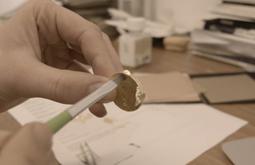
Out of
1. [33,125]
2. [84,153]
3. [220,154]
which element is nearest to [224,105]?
[220,154]

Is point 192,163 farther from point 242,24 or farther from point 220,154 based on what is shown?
point 242,24

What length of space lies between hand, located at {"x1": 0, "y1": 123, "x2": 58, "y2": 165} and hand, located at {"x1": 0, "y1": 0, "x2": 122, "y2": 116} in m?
0.10

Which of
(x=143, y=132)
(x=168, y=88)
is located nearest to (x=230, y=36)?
(x=168, y=88)

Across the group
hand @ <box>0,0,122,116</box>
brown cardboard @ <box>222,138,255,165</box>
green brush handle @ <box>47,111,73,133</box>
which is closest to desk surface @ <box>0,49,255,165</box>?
brown cardboard @ <box>222,138,255,165</box>

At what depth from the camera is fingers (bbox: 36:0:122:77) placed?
1.59 ft

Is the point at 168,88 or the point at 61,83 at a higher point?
the point at 61,83

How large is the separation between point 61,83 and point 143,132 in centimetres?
18

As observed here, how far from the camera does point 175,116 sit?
604mm

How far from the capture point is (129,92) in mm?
432

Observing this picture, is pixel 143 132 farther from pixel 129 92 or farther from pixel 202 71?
pixel 202 71

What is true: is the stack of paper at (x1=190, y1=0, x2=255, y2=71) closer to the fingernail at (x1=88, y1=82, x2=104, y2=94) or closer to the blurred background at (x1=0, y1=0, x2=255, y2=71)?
the blurred background at (x1=0, y1=0, x2=255, y2=71)

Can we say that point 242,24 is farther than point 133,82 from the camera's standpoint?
Yes

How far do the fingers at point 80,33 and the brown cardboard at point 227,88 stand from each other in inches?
9.4

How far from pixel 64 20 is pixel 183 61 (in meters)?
0.37
